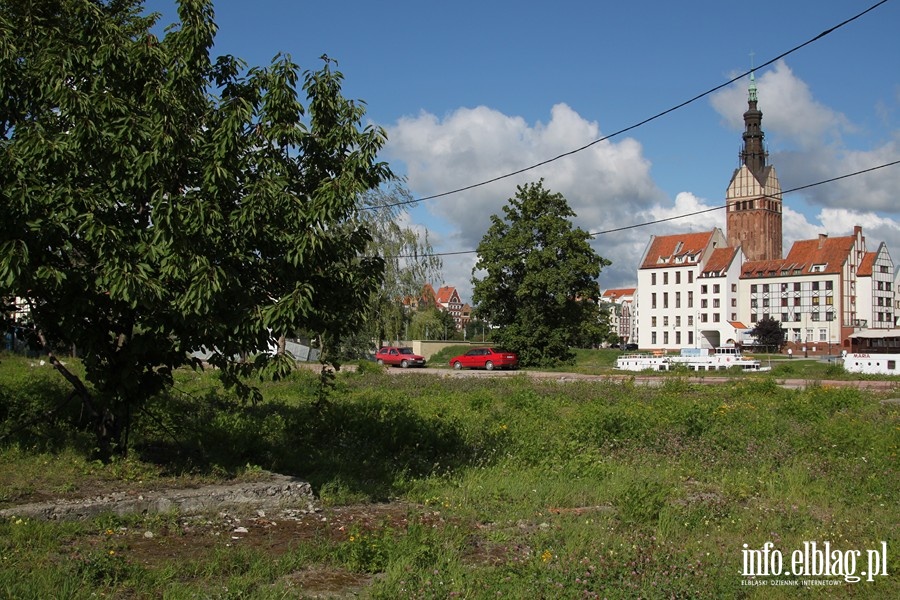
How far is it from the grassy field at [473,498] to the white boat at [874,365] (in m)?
23.3

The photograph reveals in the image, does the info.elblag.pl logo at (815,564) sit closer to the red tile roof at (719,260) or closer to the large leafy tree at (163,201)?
the large leafy tree at (163,201)

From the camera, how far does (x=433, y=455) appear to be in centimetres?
1273

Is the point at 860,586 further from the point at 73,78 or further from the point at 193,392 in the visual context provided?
the point at 193,392

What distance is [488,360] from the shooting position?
5050 centimetres

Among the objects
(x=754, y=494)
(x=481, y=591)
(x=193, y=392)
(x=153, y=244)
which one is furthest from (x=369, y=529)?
(x=193, y=392)

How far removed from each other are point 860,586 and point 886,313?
10168 centimetres

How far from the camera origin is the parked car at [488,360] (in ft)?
164

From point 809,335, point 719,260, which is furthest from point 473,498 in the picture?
point 719,260

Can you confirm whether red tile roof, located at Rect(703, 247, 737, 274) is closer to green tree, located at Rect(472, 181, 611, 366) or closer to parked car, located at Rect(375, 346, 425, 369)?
green tree, located at Rect(472, 181, 611, 366)

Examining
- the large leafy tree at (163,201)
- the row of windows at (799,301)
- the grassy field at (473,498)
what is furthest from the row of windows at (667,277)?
the large leafy tree at (163,201)

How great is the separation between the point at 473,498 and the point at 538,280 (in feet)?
134

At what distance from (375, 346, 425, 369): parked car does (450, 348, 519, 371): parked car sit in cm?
319

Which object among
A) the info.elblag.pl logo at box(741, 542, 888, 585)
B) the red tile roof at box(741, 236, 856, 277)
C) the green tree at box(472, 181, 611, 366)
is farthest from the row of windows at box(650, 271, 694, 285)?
the info.elblag.pl logo at box(741, 542, 888, 585)

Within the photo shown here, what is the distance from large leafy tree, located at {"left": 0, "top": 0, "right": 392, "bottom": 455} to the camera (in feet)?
27.2
